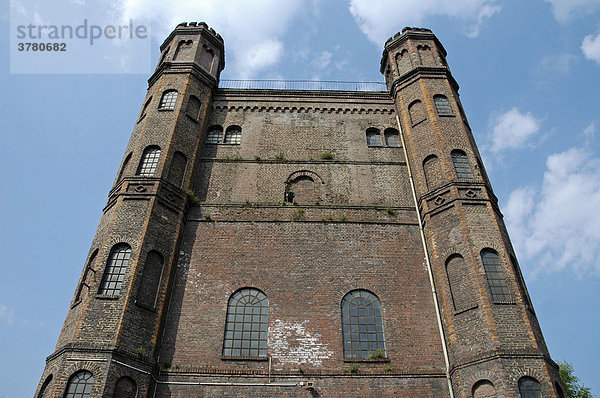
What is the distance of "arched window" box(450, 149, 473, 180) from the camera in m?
16.6

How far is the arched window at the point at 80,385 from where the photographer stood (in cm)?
1120

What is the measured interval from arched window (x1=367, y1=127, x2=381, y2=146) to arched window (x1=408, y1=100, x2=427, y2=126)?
166 centimetres

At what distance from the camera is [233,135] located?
66.2ft

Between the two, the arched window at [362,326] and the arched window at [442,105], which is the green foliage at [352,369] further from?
the arched window at [442,105]

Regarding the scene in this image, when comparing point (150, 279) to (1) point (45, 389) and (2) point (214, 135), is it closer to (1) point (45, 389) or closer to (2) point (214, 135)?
(1) point (45, 389)

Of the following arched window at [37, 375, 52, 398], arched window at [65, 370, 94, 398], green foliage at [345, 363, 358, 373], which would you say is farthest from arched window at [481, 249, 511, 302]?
arched window at [37, 375, 52, 398]

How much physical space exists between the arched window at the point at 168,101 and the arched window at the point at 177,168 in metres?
2.53

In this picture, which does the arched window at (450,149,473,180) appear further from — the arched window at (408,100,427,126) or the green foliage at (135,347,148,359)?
the green foliage at (135,347,148,359)

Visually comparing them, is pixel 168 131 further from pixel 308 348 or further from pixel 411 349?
pixel 411 349

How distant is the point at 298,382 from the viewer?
1268 cm

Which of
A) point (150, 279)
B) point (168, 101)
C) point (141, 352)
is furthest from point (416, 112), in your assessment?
point (141, 352)

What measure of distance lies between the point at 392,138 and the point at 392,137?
0.23 ft

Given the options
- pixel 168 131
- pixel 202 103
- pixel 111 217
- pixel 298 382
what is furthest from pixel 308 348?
pixel 202 103

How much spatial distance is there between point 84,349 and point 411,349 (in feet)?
29.8
